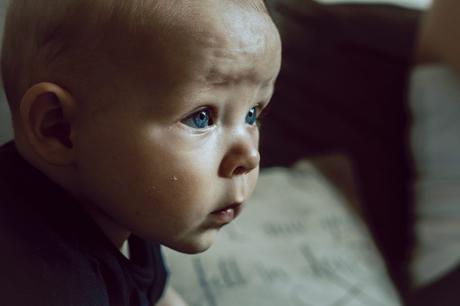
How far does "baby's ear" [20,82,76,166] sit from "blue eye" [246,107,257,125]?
0.14 metres

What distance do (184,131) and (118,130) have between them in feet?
0.15

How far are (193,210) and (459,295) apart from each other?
0.69m

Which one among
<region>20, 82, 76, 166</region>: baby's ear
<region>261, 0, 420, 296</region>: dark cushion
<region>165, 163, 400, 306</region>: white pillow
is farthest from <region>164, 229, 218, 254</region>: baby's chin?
<region>261, 0, 420, 296</region>: dark cushion

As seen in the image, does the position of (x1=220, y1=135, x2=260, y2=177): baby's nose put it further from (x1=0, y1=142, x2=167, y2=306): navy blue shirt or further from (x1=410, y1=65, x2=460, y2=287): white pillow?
(x1=410, y1=65, x2=460, y2=287): white pillow

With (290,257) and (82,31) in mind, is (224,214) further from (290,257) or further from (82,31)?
(290,257)

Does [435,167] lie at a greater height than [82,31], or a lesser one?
lesser

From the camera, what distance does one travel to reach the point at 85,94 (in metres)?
0.44

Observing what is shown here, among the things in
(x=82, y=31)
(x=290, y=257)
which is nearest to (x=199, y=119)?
(x=82, y=31)

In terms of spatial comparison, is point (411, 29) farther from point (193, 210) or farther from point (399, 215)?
point (193, 210)

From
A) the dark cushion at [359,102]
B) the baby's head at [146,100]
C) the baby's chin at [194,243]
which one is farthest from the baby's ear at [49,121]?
the dark cushion at [359,102]

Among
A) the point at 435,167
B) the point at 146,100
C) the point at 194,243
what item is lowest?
the point at 435,167

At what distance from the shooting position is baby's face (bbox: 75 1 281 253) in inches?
17.2

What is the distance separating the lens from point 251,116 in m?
0.51

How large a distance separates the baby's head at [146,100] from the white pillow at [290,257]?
13.6 inches
